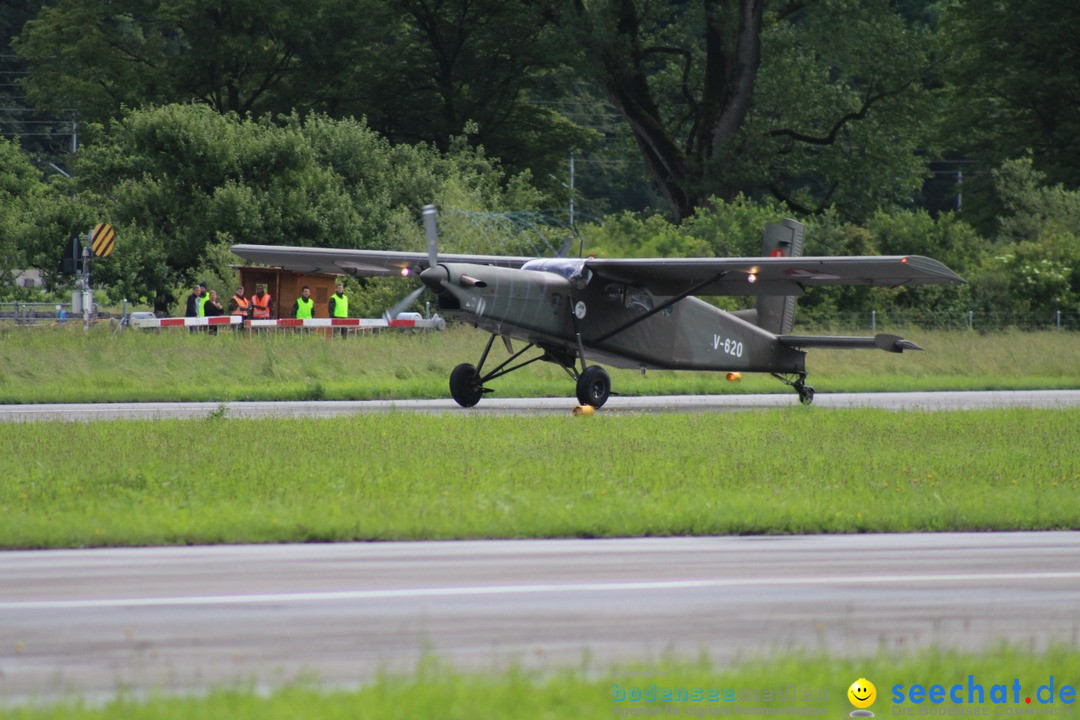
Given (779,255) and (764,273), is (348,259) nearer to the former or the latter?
(764,273)

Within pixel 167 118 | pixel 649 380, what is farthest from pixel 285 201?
pixel 649 380

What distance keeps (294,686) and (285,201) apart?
36.6 metres

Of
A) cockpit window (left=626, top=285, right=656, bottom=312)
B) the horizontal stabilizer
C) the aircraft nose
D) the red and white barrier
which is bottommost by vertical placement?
the horizontal stabilizer

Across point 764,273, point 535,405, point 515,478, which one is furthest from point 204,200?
point 515,478

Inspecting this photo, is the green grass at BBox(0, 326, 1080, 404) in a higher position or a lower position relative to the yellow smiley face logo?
higher

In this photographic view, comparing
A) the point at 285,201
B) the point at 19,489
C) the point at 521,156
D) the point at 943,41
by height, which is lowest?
the point at 19,489

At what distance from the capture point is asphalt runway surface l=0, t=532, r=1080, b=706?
6164mm

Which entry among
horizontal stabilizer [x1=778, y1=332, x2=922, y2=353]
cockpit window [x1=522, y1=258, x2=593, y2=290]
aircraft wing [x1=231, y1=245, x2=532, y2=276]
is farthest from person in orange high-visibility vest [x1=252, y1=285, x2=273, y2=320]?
horizontal stabilizer [x1=778, y1=332, x2=922, y2=353]

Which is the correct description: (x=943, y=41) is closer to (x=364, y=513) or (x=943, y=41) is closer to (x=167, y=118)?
(x=167, y=118)

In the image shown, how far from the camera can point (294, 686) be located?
5605 millimetres

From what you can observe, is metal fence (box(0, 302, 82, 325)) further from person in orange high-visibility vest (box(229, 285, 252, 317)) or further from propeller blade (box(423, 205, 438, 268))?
propeller blade (box(423, 205, 438, 268))

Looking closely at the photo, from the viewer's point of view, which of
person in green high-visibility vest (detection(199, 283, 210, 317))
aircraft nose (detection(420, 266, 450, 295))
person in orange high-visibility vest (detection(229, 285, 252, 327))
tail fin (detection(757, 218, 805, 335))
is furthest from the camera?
person in green high-visibility vest (detection(199, 283, 210, 317))

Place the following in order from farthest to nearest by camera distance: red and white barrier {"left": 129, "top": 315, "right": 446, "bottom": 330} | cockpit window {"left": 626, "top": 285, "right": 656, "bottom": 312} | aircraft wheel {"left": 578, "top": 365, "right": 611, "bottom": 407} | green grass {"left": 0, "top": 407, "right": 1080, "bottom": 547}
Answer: red and white barrier {"left": 129, "top": 315, "right": 446, "bottom": 330}
cockpit window {"left": 626, "top": 285, "right": 656, "bottom": 312}
aircraft wheel {"left": 578, "top": 365, "right": 611, "bottom": 407}
green grass {"left": 0, "top": 407, "right": 1080, "bottom": 547}

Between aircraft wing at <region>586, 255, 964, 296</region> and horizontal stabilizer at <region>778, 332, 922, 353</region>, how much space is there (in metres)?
0.94
